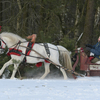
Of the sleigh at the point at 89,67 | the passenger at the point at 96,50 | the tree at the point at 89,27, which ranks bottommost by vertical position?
the sleigh at the point at 89,67

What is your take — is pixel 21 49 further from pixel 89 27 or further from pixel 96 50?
pixel 89 27

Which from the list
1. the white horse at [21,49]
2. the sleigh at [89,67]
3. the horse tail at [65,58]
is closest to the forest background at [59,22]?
the white horse at [21,49]

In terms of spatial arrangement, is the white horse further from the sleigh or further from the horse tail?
the sleigh

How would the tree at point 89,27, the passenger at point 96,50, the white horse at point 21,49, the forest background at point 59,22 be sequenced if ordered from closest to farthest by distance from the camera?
the white horse at point 21,49
the passenger at point 96,50
the forest background at point 59,22
the tree at point 89,27

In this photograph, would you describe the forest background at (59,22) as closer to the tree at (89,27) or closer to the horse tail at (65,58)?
the tree at (89,27)

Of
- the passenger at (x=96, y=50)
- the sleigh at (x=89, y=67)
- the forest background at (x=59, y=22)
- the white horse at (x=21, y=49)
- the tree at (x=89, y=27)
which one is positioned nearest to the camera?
the white horse at (x=21, y=49)

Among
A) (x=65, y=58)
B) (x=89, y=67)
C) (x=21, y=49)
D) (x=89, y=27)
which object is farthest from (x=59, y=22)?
(x=21, y=49)

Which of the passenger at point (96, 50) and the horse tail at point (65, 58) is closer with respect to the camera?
the passenger at point (96, 50)

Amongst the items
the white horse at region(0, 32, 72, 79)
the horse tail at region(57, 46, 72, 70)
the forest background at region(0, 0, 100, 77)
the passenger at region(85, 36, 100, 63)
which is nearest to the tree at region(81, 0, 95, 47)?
the forest background at region(0, 0, 100, 77)

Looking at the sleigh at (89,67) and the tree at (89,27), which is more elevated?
the tree at (89,27)

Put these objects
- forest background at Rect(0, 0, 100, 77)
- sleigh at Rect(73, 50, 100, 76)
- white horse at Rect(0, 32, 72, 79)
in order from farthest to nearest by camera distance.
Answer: forest background at Rect(0, 0, 100, 77)
sleigh at Rect(73, 50, 100, 76)
white horse at Rect(0, 32, 72, 79)
